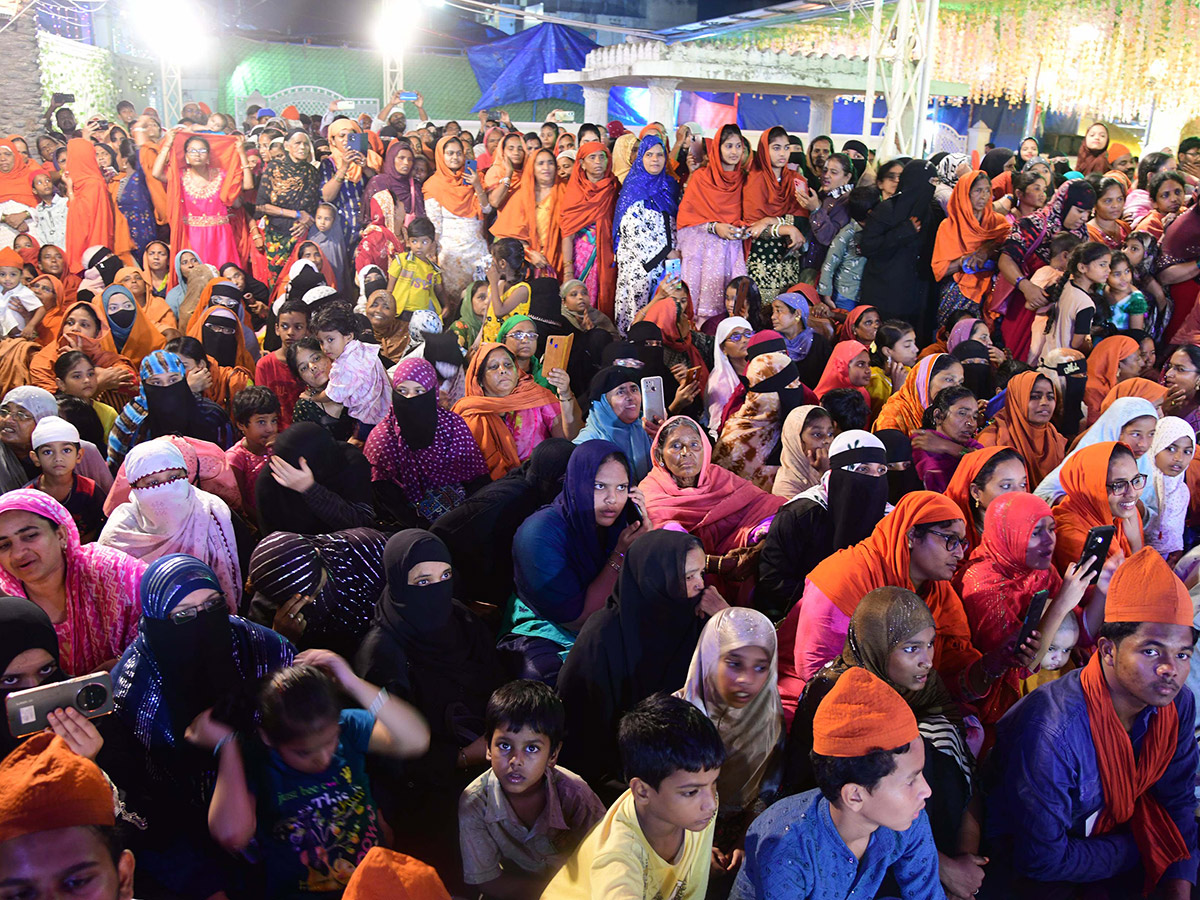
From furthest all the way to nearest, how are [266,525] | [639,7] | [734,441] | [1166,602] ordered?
[639,7] < [734,441] < [266,525] < [1166,602]

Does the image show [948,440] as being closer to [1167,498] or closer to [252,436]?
[1167,498]

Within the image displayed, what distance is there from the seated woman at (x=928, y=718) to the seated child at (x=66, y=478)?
2407 millimetres

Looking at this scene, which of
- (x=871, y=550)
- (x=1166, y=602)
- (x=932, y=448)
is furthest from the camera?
(x=932, y=448)

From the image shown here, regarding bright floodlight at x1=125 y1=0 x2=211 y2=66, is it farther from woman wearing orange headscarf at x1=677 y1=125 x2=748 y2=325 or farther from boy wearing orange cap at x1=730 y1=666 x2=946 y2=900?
boy wearing orange cap at x1=730 y1=666 x2=946 y2=900

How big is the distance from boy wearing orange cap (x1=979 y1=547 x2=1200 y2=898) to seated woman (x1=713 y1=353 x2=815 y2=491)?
65.5 inches

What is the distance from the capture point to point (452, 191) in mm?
6074

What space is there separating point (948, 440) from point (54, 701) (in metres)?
2.94

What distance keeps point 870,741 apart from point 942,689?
655 millimetres

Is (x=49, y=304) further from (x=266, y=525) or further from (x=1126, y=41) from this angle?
(x=1126, y=41)

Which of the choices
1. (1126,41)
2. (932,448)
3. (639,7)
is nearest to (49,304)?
(932,448)

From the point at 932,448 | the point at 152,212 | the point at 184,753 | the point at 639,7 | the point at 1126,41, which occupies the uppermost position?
the point at 639,7

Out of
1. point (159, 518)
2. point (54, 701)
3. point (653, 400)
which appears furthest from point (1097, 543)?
point (159, 518)

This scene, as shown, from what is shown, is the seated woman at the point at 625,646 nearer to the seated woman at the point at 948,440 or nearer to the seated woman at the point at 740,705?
the seated woman at the point at 740,705

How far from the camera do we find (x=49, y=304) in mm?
5109
